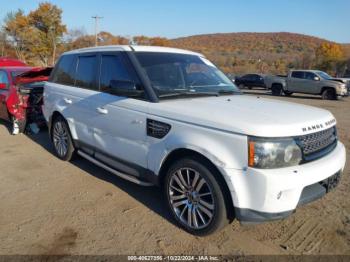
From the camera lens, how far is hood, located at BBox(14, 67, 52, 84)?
802cm

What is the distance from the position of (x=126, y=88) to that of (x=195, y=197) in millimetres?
1486

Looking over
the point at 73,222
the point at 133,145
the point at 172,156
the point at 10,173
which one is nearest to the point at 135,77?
the point at 133,145

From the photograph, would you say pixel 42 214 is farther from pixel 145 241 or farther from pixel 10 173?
pixel 10 173

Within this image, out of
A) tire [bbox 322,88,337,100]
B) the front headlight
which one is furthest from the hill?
the front headlight

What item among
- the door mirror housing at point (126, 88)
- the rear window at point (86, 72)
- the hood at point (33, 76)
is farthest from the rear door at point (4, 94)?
the door mirror housing at point (126, 88)

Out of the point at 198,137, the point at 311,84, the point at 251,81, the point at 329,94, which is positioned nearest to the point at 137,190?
the point at 198,137

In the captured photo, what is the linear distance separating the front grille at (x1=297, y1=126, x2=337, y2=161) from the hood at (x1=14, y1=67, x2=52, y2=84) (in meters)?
6.90

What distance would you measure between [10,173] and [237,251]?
386 cm

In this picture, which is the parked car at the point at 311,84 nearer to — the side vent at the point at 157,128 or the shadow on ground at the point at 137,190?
the shadow on ground at the point at 137,190

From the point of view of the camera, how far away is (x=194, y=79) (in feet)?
14.5

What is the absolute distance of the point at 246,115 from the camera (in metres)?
3.18

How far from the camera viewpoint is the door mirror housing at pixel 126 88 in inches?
152

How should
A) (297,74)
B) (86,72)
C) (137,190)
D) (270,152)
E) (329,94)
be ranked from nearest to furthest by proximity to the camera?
(270,152) < (137,190) < (86,72) < (329,94) < (297,74)

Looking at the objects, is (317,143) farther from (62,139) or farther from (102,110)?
(62,139)
